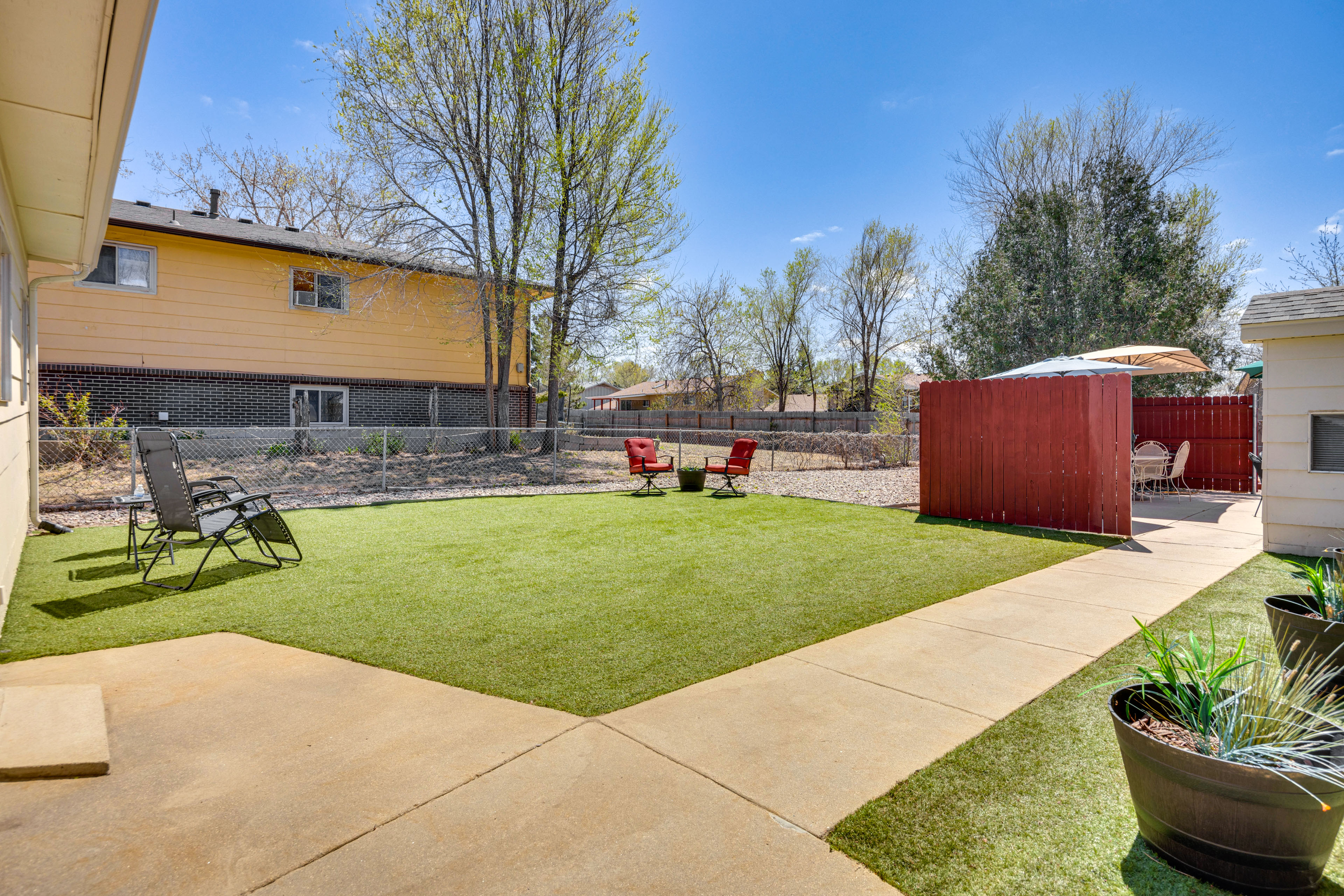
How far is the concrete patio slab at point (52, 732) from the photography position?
231 centimetres

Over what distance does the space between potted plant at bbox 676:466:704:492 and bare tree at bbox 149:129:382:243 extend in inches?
596

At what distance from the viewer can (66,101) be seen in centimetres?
304

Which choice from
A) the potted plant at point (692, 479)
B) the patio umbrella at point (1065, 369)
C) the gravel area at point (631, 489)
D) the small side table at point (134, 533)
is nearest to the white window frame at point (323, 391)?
the gravel area at point (631, 489)

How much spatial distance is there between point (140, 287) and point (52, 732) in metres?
13.9

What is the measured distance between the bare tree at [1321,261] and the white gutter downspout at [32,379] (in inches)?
1094

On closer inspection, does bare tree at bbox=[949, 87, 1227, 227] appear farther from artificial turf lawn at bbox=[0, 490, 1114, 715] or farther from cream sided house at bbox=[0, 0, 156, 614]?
cream sided house at bbox=[0, 0, 156, 614]

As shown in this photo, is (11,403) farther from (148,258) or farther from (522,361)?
(522,361)

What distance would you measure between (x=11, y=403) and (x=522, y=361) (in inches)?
503

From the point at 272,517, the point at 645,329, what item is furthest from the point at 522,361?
the point at 272,517

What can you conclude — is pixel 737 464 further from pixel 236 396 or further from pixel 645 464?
pixel 236 396

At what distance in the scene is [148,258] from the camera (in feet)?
42.3

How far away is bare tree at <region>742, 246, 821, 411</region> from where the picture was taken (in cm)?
3453

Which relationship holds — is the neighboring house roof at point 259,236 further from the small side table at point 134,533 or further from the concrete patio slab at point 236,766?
the concrete patio slab at point 236,766

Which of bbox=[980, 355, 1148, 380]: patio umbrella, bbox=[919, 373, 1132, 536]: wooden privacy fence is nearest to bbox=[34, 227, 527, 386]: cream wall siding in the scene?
bbox=[919, 373, 1132, 536]: wooden privacy fence
